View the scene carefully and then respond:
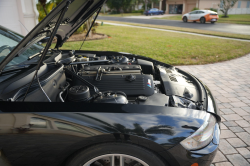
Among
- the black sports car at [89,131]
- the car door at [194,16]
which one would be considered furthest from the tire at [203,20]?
the black sports car at [89,131]

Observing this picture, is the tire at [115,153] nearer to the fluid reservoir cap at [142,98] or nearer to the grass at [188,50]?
the fluid reservoir cap at [142,98]

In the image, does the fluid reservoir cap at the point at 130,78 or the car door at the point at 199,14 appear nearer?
the fluid reservoir cap at the point at 130,78

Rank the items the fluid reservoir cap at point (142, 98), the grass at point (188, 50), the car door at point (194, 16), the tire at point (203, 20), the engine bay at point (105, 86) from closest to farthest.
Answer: the engine bay at point (105, 86), the fluid reservoir cap at point (142, 98), the grass at point (188, 50), the tire at point (203, 20), the car door at point (194, 16)

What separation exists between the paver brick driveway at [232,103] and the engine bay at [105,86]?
0.84m

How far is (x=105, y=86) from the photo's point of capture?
241 centimetres

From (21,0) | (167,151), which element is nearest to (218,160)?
(167,151)

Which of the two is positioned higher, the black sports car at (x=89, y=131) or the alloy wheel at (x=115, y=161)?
the black sports car at (x=89, y=131)

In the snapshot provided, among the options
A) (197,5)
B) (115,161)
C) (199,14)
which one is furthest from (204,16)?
(115,161)

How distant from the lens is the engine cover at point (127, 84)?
7.62 ft

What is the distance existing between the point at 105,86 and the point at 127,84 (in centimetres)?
26

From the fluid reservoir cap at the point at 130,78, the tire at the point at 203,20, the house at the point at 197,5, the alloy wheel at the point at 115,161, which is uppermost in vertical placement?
the house at the point at 197,5

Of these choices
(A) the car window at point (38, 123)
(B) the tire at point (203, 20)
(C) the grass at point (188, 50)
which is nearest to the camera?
(A) the car window at point (38, 123)

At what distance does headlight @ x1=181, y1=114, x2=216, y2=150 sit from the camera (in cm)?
159

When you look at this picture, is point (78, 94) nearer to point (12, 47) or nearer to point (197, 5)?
point (12, 47)
